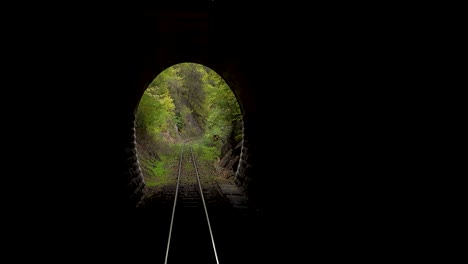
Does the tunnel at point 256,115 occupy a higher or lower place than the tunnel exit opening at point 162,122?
lower

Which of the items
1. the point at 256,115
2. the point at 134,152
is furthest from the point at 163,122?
the point at 256,115

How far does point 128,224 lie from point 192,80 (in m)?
31.1

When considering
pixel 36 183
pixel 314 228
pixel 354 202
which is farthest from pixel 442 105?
pixel 36 183

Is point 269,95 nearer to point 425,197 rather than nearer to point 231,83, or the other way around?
point 231,83

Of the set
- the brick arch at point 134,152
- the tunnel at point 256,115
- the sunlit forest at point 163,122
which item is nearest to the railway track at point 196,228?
the tunnel at point 256,115

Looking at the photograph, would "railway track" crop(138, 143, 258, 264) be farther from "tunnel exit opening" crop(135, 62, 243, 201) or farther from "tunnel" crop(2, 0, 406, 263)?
"tunnel exit opening" crop(135, 62, 243, 201)

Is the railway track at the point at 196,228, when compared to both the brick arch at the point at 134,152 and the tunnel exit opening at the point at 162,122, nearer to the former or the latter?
the brick arch at the point at 134,152

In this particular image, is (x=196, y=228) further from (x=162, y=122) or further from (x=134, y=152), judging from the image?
(x=162, y=122)

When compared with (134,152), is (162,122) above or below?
above

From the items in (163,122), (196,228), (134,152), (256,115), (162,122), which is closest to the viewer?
(196,228)

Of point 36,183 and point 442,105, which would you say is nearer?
point 442,105

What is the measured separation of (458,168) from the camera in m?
2.59

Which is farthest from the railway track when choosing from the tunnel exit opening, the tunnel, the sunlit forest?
the sunlit forest

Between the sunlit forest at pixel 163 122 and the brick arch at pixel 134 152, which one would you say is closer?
the brick arch at pixel 134 152
